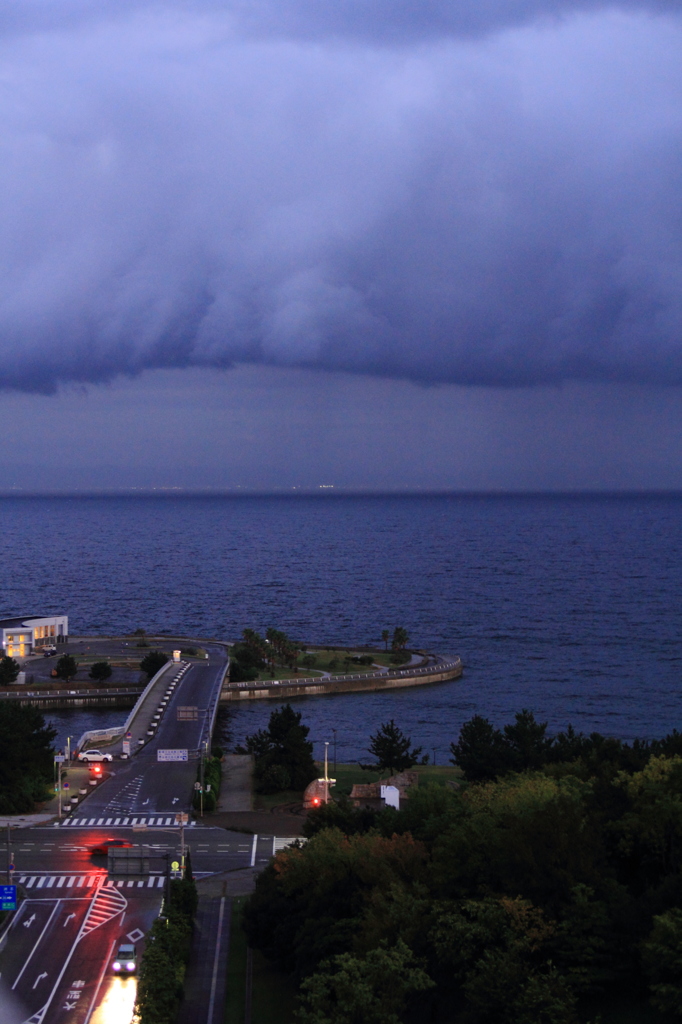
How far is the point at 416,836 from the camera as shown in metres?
43.4

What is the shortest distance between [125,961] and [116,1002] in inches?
93.1

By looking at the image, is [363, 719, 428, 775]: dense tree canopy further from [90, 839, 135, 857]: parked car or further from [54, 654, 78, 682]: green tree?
[54, 654, 78, 682]: green tree

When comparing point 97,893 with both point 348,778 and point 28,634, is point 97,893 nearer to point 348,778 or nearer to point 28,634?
point 348,778

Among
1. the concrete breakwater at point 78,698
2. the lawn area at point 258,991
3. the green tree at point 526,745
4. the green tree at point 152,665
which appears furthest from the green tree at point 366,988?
the green tree at point 152,665

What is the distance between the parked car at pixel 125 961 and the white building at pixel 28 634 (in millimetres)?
84315

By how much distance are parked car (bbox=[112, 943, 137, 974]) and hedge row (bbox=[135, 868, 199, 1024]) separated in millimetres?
881

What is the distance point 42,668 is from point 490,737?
6516 cm

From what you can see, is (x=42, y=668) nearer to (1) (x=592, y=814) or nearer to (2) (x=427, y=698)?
(2) (x=427, y=698)

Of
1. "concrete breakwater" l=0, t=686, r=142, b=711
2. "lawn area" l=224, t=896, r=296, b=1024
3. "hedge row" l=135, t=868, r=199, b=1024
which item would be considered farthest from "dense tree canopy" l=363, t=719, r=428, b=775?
"concrete breakwater" l=0, t=686, r=142, b=711

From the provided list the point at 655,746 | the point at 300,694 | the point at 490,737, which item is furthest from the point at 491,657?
the point at 655,746

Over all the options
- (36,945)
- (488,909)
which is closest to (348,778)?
(36,945)

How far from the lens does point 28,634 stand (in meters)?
121

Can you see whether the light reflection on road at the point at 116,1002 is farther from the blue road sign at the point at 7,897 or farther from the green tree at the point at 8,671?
the green tree at the point at 8,671

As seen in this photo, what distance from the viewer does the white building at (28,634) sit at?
119375 millimetres
